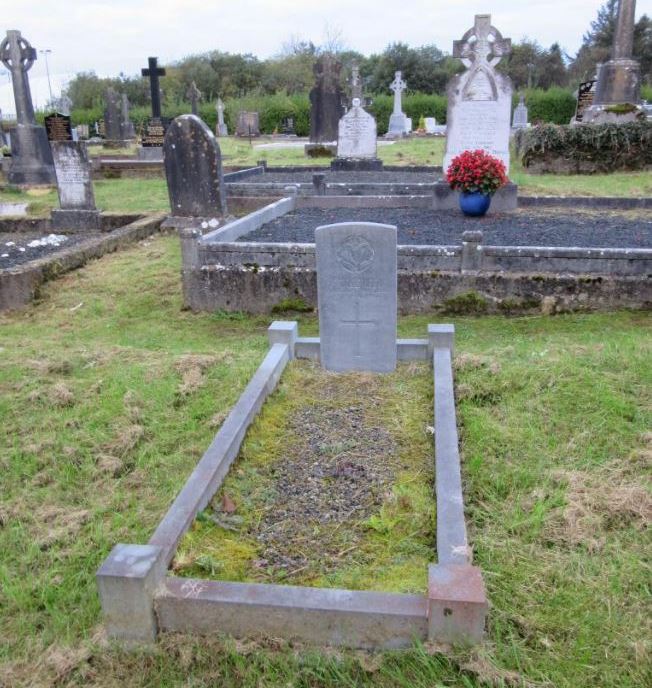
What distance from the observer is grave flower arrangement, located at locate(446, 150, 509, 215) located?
9039 millimetres

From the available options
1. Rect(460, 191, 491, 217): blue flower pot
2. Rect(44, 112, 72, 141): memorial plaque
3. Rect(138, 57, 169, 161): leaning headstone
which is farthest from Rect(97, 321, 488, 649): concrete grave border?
Rect(138, 57, 169, 161): leaning headstone

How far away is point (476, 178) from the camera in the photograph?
9.12m

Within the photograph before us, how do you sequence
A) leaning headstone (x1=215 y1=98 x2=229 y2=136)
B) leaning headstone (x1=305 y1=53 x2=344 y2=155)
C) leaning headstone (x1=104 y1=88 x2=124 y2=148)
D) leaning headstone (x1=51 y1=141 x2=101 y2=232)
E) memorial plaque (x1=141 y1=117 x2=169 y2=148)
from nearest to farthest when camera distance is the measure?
leaning headstone (x1=51 y1=141 x2=101 y2=232), leaning headstone (x1=305 y1=53 x2=344 y2=155), memorial plaque (x1=141 y1=117 x2=169 y2=148), leaning headstone (x1=104 y1=88 x2=124 y2=148), leaning headstone (x1=215 y1=98 x2=229 y2=136)

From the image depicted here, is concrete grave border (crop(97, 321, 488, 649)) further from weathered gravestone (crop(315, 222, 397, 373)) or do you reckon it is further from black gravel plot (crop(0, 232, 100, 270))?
black gravel plot (crop(0, 232, 100, 270))

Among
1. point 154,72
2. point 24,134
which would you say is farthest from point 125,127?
point 24,134

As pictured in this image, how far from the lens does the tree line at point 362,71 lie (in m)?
49.2

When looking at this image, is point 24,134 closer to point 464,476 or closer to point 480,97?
point 480,97

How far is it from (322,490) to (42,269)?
208 inches

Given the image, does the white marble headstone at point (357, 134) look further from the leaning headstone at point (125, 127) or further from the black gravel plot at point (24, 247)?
the leaning headstone at point (125, 127)

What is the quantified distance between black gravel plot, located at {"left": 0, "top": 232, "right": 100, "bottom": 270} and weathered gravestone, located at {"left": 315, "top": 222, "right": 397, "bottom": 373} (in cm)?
474

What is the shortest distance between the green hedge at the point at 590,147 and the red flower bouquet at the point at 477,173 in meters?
6.42

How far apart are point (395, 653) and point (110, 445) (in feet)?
7.22

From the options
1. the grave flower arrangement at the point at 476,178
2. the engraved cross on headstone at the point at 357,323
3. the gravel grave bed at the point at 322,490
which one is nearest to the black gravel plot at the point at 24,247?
the engraved cross on headstone at the point at 357,323

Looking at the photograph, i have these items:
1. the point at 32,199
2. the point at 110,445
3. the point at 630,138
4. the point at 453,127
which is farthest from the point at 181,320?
the point at 630,138
